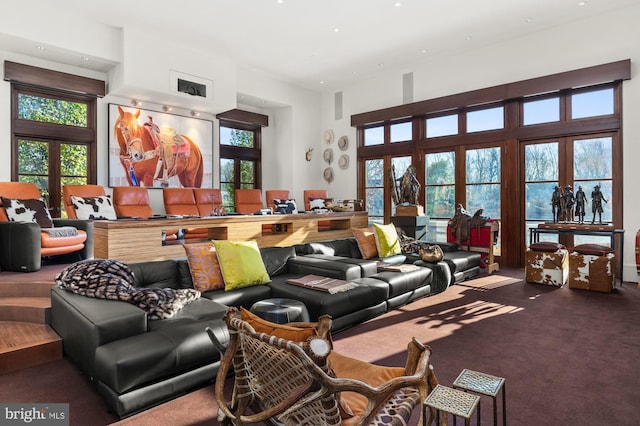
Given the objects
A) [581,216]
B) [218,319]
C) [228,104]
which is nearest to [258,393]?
[218,319]

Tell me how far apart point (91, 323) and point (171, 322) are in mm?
472

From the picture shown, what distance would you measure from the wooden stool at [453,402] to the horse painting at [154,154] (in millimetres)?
7168

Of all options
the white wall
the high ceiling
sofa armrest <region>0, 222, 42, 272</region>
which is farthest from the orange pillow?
the white wall

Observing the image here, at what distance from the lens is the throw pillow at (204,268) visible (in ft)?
11.0

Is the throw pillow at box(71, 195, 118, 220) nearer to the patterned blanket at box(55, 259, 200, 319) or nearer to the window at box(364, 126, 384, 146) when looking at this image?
the patterned blanket at box(55, 259, 200, 319)

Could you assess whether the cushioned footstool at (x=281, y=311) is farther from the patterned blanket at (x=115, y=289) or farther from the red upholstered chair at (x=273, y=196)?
the red upholstered chair at (x=273, y=196)

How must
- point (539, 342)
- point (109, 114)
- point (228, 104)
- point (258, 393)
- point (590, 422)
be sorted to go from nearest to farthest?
point (258, 393) → point (590, 422) → point (539, 342) → point (109, 114) → point (228, 104)

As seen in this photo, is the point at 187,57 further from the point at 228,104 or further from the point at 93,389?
the point at 93,389

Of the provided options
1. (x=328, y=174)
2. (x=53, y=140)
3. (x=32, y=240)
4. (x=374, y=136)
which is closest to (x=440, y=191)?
(x=374, y=136)

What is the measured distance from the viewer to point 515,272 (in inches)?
249

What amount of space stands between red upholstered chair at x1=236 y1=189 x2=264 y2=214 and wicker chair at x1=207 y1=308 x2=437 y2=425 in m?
6.76

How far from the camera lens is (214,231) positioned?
18.3 ft

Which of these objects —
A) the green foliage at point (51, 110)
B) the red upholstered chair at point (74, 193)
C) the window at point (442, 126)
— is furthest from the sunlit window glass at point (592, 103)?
the green foliage at point (51, 110)

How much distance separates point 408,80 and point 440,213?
2.92 meters
